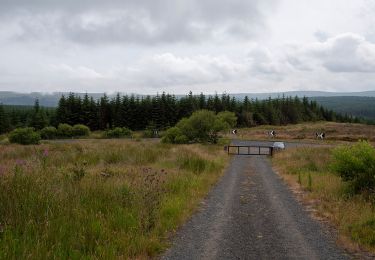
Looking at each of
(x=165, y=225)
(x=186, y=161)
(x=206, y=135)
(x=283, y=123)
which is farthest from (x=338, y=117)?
(x=165, y=225)

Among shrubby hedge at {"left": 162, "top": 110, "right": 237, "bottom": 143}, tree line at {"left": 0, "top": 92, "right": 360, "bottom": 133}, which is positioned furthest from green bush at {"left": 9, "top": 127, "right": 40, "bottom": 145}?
tree line at {"left": 0, "top": 92, "right": 360, "bottom": 133}

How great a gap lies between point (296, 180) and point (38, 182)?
1322cm

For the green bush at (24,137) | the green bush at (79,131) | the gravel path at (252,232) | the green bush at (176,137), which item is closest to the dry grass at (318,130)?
the green bush at (176,137)

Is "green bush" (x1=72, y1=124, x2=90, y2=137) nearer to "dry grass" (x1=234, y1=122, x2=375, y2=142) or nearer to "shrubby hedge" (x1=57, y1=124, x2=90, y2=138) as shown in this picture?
"shrubby hedge" (x1=57, y1=124, x2=90, y2=138)

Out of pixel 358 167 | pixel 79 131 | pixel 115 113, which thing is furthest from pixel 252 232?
pixel 115 113

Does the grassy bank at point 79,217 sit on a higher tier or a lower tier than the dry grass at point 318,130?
higher

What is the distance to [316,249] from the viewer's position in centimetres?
833

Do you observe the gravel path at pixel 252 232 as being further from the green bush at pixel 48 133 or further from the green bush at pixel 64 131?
the green bush at pixel 64 131

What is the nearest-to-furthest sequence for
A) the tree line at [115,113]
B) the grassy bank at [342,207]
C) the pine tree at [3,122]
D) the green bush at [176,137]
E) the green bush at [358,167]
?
the grassy bank at [342,207]
the green bush at [358,167]
the green bush at [176,137]
the pine tree at [3,122]
the tree line at [115,113]

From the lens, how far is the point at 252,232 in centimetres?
960

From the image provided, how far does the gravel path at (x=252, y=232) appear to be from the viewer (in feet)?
26.3

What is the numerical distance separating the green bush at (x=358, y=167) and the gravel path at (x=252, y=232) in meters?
1.95

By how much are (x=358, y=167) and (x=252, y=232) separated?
588cm

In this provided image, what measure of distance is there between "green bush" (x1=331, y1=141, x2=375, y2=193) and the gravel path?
195 centimetres
